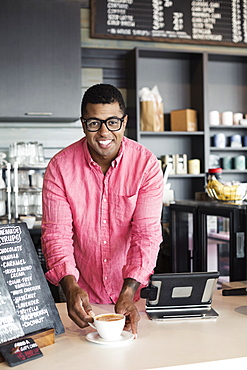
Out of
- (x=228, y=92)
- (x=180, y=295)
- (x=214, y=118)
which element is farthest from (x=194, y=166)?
(x=180, y=295)

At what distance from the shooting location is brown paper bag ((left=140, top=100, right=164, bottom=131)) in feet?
12.3

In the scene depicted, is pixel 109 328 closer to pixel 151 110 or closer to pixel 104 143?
pixel 104 143

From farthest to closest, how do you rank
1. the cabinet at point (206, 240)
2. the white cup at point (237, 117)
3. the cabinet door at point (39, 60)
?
the white cup at point (237, 117) → the cabinet door at point (39, 60) → the cabinet at point (206, 240)

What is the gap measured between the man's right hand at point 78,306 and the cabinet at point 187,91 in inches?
92.9

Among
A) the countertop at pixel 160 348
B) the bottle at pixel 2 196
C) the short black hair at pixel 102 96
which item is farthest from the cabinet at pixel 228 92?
the countertop at pixel 160 348

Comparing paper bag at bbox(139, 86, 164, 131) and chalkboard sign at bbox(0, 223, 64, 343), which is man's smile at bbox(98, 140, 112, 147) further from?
paper bag at bbox(139, 86, 164, 131)

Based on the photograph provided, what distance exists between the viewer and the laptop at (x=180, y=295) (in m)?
1.47

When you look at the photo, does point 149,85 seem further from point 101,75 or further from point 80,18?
point 80,18

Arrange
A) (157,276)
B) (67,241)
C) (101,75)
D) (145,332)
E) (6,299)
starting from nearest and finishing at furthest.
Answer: (6,299) → (145,332) → (157,276) → (67,241) → (101,75)

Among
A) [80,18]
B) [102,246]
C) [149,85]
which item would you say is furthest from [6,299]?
[149,85]

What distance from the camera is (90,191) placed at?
1.79m

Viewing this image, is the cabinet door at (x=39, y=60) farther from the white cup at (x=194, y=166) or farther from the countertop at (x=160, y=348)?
the countertop at (x=160, y=348)

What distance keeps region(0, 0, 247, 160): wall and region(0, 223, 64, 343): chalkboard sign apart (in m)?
2.47

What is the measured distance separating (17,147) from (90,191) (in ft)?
6.28
